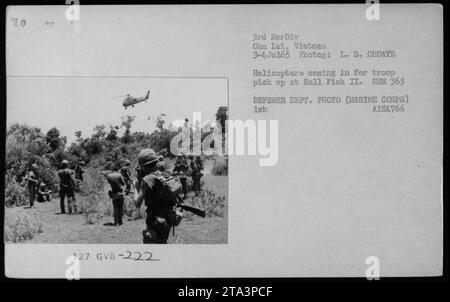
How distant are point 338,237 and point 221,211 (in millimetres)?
845

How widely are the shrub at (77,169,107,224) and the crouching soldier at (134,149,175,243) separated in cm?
24

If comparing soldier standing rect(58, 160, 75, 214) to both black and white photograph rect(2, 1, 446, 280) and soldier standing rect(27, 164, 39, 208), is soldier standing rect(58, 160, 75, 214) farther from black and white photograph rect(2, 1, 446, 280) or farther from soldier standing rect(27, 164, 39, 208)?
soldier standing rect(27, 164, 39, 208)

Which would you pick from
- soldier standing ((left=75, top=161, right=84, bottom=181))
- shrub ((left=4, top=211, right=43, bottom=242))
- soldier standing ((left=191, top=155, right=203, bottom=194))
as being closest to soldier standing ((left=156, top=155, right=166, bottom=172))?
soldier standing ((left=191, top=155, right=203, bottom=194))

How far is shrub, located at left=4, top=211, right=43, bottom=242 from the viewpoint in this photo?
2795 millimetres

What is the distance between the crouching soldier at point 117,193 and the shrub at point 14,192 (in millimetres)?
625

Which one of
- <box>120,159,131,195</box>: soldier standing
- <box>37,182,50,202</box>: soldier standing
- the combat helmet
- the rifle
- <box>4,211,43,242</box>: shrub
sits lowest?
<box>4,211,43,242</box>: shrub

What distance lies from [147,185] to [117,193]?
0.75ft

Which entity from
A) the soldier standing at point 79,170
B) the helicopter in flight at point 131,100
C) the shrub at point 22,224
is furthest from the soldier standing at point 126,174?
the shrub at point 22,224

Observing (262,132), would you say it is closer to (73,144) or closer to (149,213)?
(149,213)

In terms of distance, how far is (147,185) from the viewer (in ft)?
8.91

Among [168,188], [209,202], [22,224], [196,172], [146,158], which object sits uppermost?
[146,158]

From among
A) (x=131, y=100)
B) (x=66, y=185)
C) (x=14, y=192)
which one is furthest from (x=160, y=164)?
(x=14, y=192)

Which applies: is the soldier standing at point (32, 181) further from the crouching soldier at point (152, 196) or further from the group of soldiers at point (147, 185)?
the crouching soldier at point (152, 196)

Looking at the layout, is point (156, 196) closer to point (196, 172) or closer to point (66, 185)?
point (196, 172)
